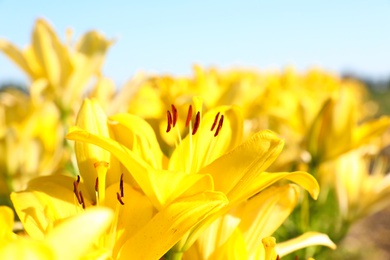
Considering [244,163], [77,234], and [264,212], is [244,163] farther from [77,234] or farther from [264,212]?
[77,234]

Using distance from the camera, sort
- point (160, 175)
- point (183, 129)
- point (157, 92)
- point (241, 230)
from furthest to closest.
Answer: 1. point (157, 92)
2. point (183, 129)
3. point (241, 230)
4. point (160, 175)

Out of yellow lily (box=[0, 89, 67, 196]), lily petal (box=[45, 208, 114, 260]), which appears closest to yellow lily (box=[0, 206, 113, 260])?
lily petal (box=[45, 208, 114, 260])

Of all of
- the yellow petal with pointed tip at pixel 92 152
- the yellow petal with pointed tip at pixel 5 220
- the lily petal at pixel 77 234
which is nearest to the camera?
the lily petal at pixel 77 234

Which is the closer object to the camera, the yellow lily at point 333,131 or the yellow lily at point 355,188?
the yellow lily at point 333,131

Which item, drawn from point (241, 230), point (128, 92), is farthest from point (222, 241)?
point (128, 92)

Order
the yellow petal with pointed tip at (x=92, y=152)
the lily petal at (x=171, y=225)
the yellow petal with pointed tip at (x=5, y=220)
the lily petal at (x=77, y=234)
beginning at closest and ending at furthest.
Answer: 1. the lily petal at (x=77, y=234)
2. the yellow petal with pointed tip at (x=5, y=220)
3. the lily petal at (x=171, y=225)
4. the yellow petal with pointed tip at (x=92, y=152)

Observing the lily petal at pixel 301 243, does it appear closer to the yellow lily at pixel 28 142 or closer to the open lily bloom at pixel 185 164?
the open lily bloom at pixel 185 164

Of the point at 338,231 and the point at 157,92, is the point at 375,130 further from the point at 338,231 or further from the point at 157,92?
the point at 157,92

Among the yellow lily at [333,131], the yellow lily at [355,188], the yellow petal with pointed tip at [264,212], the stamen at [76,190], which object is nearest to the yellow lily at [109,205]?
the stamen at [76,190]

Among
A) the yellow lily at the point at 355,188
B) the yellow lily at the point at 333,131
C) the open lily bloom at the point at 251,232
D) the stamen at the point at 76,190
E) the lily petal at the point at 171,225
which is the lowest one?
the yellow lily at the point at 355,188
